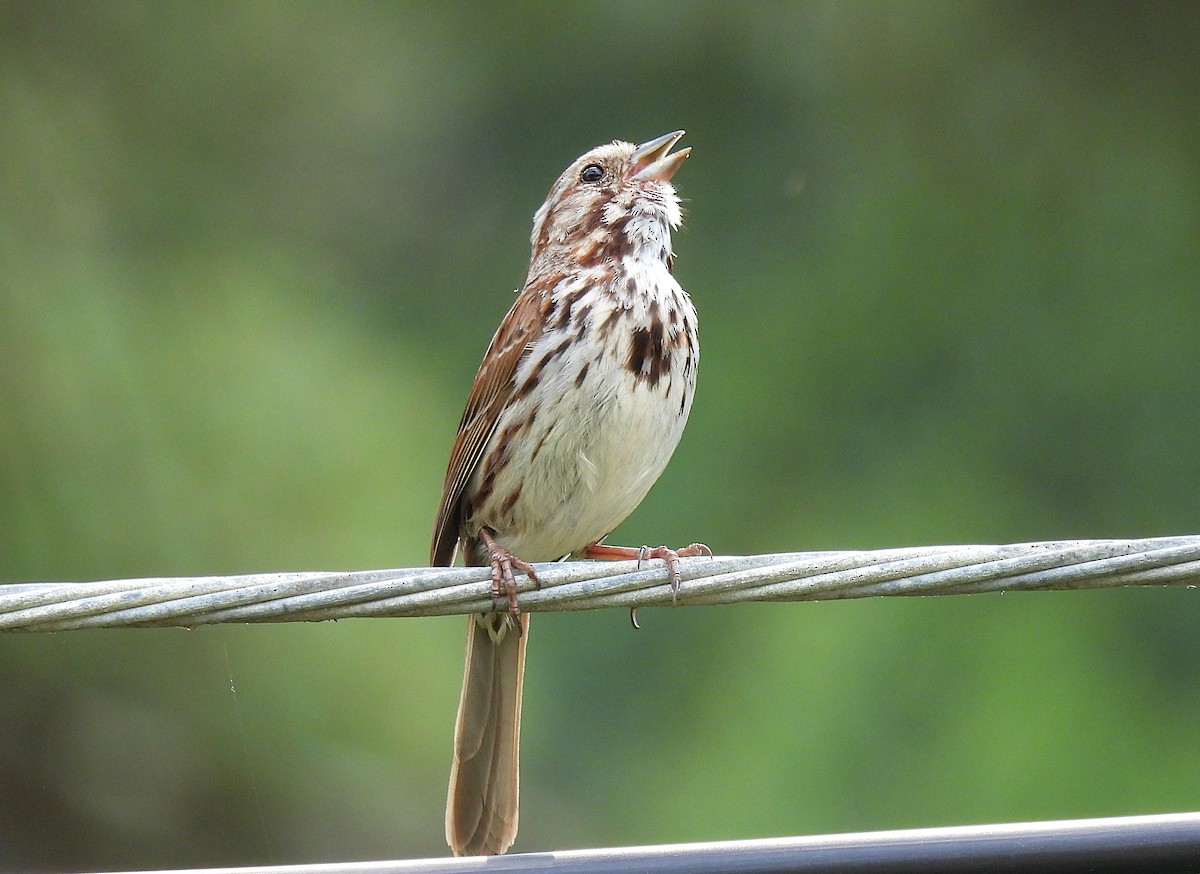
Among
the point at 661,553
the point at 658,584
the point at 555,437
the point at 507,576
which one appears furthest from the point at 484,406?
the point at 658,584

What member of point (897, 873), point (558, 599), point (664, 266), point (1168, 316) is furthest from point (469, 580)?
point (1168, 316)

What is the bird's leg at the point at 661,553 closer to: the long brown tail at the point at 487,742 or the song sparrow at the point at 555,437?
the song sparrow at the point at 555,437

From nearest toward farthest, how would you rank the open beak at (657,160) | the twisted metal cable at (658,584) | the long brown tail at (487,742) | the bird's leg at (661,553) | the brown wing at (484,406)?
1. the twisted metal cable at (658,584)
2. the bird's leg at (661,553)
3. the long brown tail at (487,742)
4. the brown wing at (484,406)
5. the open beak at (657,160)

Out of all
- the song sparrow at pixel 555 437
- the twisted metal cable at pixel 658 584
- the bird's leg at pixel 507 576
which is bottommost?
the twisted metal cable at pixel 658 584

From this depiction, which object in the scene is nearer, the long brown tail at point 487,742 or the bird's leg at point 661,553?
the bird's leg at point 661,553

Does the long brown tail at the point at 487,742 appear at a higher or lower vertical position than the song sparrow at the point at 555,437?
lower

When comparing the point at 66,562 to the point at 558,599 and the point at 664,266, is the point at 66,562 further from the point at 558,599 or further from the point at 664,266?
the point at 558,599

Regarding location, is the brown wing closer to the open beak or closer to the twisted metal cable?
the open beak

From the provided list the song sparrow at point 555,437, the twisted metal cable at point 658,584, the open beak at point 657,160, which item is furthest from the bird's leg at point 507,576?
the open beak at point 657,160
